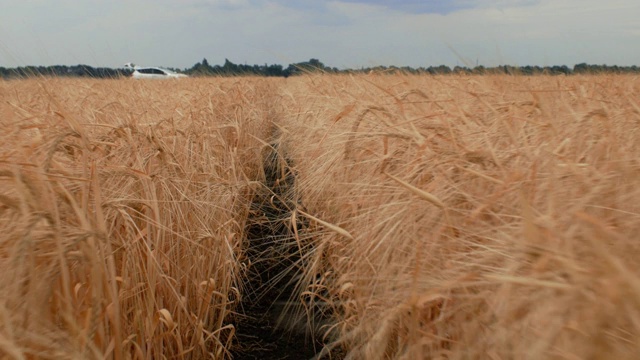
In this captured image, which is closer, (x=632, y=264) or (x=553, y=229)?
(x=632, y=264)

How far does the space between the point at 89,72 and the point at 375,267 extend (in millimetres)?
5686

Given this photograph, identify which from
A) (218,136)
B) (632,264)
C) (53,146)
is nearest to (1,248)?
(53,146)

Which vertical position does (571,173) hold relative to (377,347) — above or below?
above

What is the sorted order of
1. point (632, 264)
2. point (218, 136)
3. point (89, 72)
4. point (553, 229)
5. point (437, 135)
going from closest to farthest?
point (632, 264)
point (553, 229)
point (437, 135)
point (218, 136)
point (89, 72)

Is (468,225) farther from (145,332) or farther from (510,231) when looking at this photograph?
(145,332)

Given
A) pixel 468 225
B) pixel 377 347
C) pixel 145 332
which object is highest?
pixel 468 225

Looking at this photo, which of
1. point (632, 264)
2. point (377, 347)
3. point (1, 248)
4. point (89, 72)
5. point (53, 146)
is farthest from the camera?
point (89, 72)

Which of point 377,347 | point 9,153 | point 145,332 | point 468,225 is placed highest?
point 9,153

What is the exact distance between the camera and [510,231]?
1.08 metres

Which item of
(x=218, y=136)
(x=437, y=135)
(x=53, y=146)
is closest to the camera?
(x=53, y=146)

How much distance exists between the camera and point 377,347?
128 centimetres

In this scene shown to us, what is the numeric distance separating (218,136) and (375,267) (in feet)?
6.65

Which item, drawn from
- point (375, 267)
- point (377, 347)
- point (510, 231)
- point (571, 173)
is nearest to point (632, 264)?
point (510, 231)

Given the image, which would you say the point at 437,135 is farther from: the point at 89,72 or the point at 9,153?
the point at 89,72
